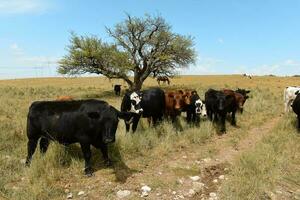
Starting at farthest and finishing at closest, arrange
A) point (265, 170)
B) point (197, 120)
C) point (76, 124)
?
point (197, 120)
point (265, 170)
point (76, 124)

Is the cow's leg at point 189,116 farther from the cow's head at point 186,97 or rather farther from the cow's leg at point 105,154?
the cow's leg at point 105,154

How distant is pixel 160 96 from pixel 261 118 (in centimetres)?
519

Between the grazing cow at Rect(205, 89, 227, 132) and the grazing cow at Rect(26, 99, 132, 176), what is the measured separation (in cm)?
570

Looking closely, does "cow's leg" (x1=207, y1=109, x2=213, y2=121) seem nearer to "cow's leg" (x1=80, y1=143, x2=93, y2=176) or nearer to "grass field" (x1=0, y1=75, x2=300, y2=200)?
"grass field" (x1=0, y1=75, x2=300, y2=200)

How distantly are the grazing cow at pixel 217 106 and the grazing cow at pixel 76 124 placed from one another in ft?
18.7

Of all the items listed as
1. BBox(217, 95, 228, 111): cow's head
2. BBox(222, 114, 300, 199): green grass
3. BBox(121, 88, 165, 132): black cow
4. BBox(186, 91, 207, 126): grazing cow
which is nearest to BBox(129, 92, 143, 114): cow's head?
BBox(121, 88, 165, 132): black cow

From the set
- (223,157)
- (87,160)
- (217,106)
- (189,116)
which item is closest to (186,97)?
(189,116)

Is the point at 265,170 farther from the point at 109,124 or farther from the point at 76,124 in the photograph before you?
the point at 76,124

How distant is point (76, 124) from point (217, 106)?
6.71m

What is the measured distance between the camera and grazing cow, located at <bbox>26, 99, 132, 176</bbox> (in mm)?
8398

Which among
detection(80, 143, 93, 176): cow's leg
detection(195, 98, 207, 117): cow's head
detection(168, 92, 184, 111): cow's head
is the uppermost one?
detection(168, 92, 184, 111): cow's head

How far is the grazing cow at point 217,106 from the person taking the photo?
45.0 feet

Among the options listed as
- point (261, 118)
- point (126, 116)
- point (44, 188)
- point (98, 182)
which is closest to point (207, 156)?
point (126, 116)

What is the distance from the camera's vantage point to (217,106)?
45.5 feet
